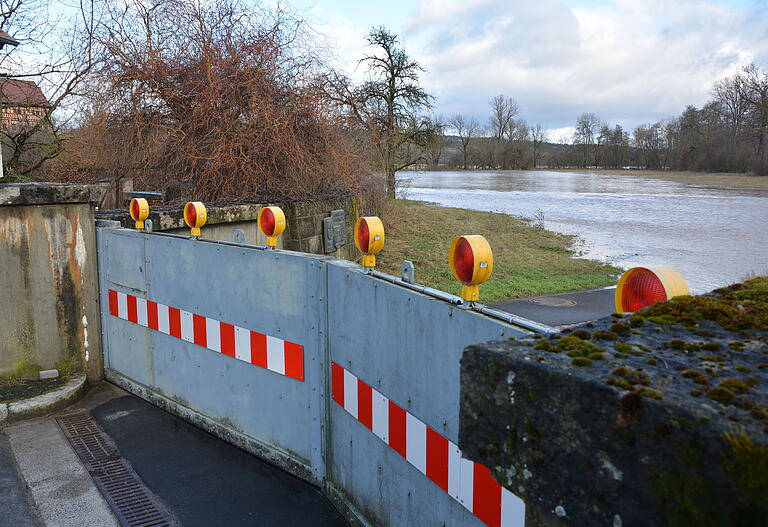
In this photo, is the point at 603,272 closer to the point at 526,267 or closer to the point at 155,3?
the point at 526,267

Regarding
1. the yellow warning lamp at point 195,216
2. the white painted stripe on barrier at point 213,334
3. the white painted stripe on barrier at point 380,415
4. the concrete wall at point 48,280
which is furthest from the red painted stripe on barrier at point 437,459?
the concrete wall at point 48,280

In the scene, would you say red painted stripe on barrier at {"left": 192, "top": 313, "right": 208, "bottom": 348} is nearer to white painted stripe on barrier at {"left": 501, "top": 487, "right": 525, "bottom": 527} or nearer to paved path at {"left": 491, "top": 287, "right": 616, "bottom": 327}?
white painted stripe on barrier at {"left": 501, "top": 487, "right": 525, "bottom": 527}

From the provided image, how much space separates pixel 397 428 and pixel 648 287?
174 cm

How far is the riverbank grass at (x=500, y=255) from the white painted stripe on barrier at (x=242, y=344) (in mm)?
6914

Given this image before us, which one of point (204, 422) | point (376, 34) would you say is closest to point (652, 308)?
point (204, 422)

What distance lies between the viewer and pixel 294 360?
14.2ft

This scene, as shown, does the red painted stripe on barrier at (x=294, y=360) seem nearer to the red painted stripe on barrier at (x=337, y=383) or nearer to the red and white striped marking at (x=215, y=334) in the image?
the red and white striped marking at (x=215, y=334)

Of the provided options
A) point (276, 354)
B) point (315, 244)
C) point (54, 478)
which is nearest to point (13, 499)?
point (54, 478)

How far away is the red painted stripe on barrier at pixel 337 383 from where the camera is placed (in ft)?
13.1

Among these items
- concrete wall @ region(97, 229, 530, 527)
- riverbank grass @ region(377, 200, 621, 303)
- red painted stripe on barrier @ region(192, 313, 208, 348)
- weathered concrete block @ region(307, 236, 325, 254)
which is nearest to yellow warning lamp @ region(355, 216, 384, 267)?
concrete wall @ region(97, 229, 530, 527)

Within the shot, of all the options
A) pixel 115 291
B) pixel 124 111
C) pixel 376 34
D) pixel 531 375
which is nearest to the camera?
pixel 531 375

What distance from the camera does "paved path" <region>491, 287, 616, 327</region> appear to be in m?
9.92

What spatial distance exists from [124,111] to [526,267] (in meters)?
9.36

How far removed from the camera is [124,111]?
8.89 m
